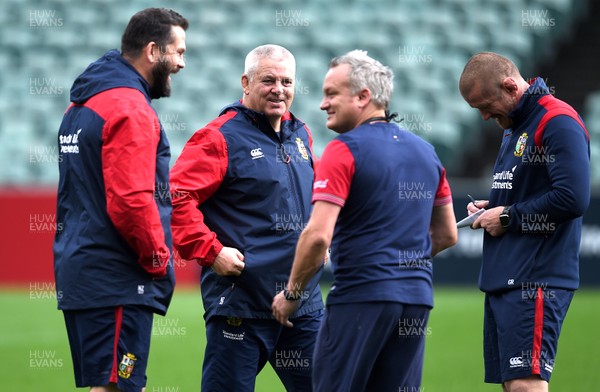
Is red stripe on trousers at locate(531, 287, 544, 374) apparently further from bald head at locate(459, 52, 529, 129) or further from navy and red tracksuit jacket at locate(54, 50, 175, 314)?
navy and red tracksuit jacket at locate(54, 50, 175, 314)

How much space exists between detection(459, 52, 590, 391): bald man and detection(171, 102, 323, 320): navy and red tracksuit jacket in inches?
39.4

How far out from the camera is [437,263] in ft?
49.0

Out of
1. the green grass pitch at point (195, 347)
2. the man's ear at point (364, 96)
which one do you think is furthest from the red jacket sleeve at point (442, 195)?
the green grass pitch at point (195, 347)

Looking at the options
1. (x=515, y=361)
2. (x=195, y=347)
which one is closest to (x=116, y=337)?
(x=515, y=361)

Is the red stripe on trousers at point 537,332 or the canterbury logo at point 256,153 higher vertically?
the canterbury logo at point 256,153

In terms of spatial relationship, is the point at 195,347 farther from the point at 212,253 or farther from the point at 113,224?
the point at 113,224

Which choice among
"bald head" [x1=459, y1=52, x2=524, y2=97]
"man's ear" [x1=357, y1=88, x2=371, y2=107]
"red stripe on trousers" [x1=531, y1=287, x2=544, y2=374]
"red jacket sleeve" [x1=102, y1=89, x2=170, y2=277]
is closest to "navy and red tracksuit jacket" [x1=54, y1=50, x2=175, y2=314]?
"red jacket sleeve" [x1=102, y1=89, x2=170, y2=277]

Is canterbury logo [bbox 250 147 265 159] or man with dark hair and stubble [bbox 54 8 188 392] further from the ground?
canterbury logo [bbox 250 147 265 159]

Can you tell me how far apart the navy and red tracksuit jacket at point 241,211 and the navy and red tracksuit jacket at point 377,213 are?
3.04ft

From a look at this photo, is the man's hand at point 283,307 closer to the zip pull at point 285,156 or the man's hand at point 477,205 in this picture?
the zip pull at point 285,156

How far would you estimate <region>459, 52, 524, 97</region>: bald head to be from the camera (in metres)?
5.29

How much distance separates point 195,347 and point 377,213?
661cm

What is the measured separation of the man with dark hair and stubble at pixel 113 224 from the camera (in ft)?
15.5

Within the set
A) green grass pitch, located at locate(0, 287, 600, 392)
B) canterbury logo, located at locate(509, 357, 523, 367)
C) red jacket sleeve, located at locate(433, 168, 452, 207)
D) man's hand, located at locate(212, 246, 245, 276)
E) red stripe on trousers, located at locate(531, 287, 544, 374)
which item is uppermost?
red jacket sleeve, located at locate(433, 168, 452, 207)
